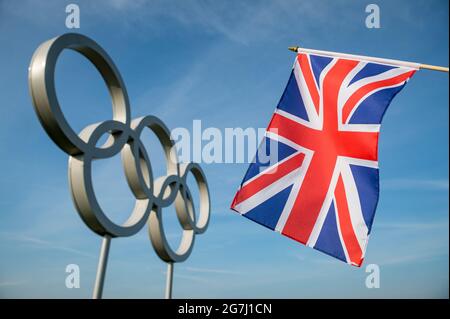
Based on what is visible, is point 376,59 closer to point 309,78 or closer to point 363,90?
point 363,90

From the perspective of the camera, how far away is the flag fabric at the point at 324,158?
811 centimetres

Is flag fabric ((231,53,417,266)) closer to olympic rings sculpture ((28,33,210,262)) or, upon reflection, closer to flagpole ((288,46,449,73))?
flagpole ((288,46,449,73))

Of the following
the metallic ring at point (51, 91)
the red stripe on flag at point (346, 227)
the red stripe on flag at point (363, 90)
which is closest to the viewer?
the red stripe on flag at point (346, 227)

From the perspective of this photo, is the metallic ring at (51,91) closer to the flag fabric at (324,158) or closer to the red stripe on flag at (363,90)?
the flag fabric at (324,158)

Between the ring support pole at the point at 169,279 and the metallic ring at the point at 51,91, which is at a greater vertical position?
the metallic ring at the point at 51,91


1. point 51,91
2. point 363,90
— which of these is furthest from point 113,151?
point 363,90

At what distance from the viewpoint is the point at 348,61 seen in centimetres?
883

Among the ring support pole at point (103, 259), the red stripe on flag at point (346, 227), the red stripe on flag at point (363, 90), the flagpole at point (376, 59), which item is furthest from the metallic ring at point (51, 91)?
the red stripe on flag at point (363, 90)

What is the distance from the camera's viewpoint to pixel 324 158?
28.6 feet

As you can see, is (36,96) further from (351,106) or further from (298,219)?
(351,106)

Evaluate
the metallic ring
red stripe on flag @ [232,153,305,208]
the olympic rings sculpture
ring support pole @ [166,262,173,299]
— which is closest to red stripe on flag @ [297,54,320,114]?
red stripe on flag @ [232,153,305,208]

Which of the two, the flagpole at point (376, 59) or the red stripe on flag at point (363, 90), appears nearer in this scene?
the flagpole at point (376, 59)

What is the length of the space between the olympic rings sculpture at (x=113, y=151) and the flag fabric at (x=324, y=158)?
342 centimetres
